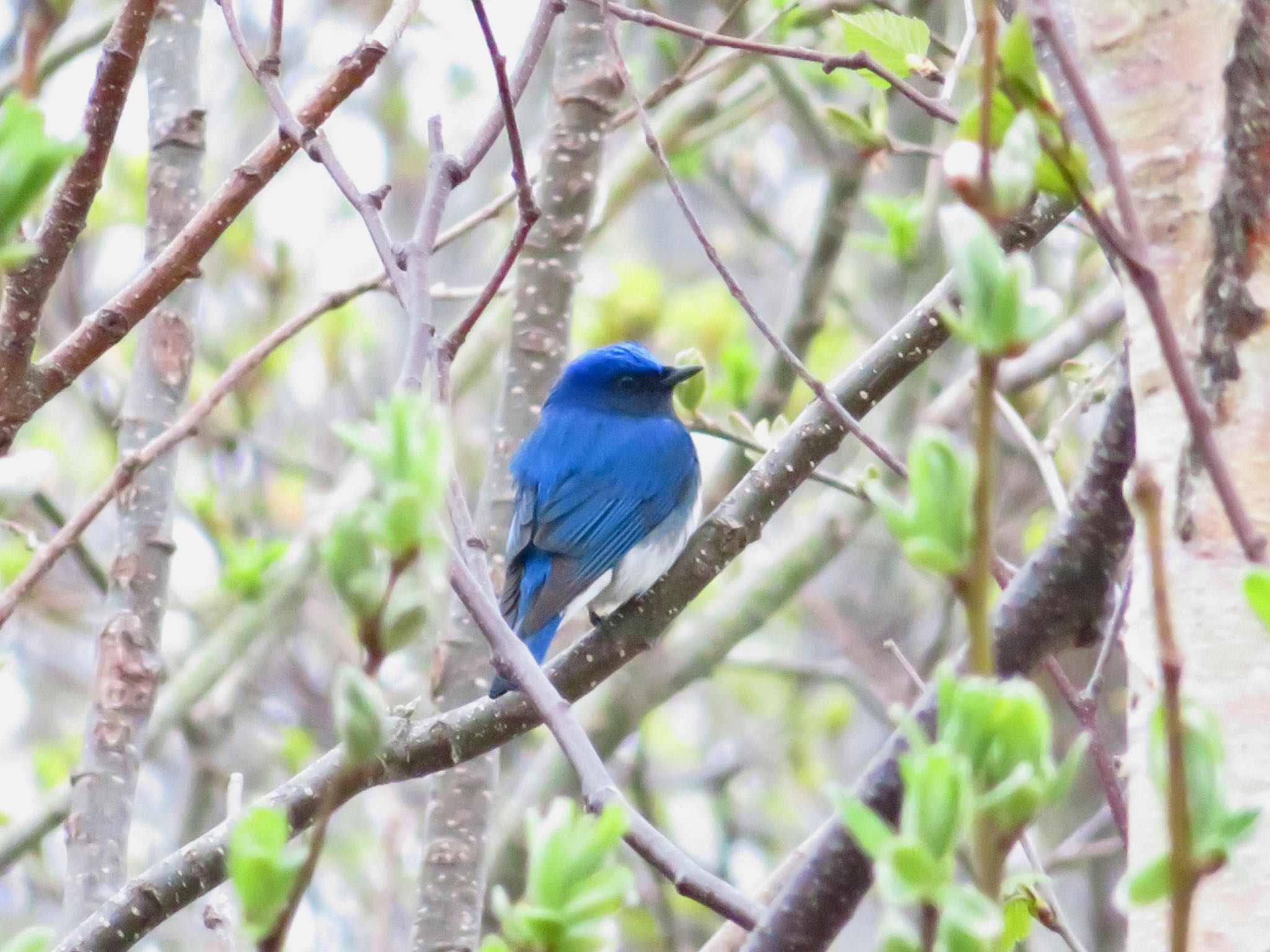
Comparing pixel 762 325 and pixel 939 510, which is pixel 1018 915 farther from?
pixel 939 510

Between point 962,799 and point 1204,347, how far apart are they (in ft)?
1.93

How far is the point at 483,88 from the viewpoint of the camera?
739 centimetres

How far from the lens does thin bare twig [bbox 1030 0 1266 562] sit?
87 centimetres

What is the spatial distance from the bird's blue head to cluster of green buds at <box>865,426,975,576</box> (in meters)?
3.50

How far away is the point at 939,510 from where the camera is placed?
86cm

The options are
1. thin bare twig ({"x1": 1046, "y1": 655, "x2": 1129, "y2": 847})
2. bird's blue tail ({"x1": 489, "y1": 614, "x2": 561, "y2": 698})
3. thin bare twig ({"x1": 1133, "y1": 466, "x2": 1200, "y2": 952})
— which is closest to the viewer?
thin bare twig ({"x1": 1133, "y1": 466, "x2": 1200, "y2": 952})

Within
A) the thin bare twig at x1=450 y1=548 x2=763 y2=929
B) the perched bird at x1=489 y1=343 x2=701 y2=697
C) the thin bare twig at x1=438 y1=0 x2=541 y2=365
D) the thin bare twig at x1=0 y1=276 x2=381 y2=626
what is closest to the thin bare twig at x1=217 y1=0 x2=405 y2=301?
the thin bare twig at x1=438 y1=0 x2=541 y2=365

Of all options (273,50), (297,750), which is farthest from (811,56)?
(297,750)

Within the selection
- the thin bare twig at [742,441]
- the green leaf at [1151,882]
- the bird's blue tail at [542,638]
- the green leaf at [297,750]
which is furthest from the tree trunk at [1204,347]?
the green leaf at [297,750]

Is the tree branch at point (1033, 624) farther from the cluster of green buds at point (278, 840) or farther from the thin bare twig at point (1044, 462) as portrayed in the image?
the thin bare twig at point (1044, 462)

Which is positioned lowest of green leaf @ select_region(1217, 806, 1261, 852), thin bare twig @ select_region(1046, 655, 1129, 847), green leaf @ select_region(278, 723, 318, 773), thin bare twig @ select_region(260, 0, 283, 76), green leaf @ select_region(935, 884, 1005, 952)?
thin bare twig @ select_region(1046, 655, 1129, 847)

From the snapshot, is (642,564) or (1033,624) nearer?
(1033,624)

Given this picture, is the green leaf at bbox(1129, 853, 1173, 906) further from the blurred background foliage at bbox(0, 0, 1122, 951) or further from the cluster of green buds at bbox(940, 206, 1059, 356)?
the blurred background foliage at bbox(0, 0, 1122, 951)

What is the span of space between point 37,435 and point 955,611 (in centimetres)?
337
